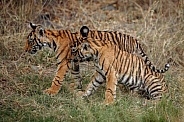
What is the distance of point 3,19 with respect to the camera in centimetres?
883

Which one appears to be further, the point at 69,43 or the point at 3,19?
the point at 3,19

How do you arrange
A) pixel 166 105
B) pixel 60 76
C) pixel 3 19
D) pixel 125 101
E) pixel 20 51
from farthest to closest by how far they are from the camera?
pixel 3 19, pixel 20 51, pixel 60 76, pixel 125 101, pixel 166 105

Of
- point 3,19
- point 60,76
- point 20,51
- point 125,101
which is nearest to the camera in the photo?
point 125,101

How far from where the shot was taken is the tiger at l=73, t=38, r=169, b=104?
6.74 metres

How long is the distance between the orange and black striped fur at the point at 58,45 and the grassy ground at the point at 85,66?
0.55 ft

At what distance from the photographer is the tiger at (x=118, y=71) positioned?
6.74m

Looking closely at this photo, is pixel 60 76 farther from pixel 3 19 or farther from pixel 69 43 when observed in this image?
pixel 3 19

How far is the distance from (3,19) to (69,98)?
2.63 m

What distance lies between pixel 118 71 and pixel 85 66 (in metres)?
1.23

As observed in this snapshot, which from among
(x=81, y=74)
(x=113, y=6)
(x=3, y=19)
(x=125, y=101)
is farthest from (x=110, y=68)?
(x=113, y=6)

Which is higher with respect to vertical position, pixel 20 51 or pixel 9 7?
pixel 9 7

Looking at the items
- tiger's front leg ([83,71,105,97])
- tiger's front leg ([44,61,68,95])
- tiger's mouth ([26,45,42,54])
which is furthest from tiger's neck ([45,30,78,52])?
tiger's front leg ([83,71,105,97])

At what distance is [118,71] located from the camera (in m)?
6.88

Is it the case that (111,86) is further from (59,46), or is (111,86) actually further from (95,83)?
(59,46)
